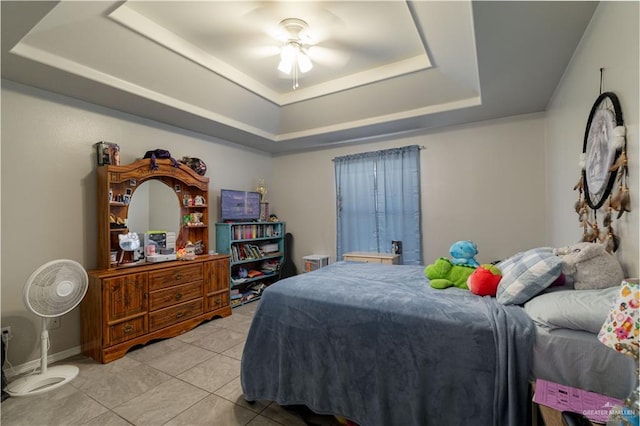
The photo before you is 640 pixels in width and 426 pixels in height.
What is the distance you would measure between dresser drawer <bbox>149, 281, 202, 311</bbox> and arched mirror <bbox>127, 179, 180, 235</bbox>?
28.0 inches

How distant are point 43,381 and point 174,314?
41.4 inches

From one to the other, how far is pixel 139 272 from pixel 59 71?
1.80 meters

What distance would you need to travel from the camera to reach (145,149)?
3.29m

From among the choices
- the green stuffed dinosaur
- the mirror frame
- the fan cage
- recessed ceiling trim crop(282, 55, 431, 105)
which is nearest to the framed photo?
the mirror frame

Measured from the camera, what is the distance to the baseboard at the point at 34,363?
232cm

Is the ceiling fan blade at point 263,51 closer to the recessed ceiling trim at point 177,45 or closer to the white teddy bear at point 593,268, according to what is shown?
the recessed ceiling trim at point 177,45

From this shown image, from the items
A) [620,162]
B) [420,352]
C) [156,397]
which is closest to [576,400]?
[420,352]

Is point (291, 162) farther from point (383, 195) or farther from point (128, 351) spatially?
point (128, 351)

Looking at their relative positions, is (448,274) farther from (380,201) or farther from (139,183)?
(139,183)

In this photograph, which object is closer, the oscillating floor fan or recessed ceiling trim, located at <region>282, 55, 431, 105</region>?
the oscillating floor fan

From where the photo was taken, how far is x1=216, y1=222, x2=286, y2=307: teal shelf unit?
13.0 feet

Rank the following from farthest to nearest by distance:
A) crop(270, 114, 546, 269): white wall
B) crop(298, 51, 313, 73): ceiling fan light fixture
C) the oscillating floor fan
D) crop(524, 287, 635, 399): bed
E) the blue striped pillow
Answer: crop(270, 114, 546, 269): white wall
crop(298, 51, 313, 73): ceiling fan light fixture
the oscillating floor fan
the blue striped pillow
crop(524, 287, 635, 399): bed

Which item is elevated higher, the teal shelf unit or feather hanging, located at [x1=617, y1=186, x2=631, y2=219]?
feather hanging, located at [x1=617, y1=186, x2=631, y2=219]

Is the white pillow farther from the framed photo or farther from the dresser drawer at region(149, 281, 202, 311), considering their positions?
the framed photo
